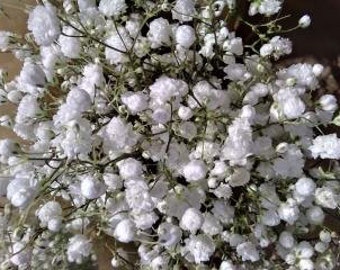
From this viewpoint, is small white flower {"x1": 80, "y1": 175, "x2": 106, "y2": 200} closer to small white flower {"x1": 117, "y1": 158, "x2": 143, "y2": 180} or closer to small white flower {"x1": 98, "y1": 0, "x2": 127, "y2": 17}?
small white flower {"x1": 117, "y1": 158, "x2": 143, "y2": 180}

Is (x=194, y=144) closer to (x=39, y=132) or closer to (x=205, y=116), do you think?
(x=205, y=116)

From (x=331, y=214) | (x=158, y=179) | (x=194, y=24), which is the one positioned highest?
(x=194, y=24)

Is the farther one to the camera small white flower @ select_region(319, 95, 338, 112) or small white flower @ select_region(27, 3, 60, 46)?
small white flower @ select_region(319, 95, 338, 112)

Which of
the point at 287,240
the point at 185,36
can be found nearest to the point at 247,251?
the point at 287,240

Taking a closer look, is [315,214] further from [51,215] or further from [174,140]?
[51,215]

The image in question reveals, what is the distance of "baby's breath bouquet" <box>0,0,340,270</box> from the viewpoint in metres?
0.67

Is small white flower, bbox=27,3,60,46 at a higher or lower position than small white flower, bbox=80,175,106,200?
higher

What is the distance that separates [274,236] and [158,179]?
0.60 ft

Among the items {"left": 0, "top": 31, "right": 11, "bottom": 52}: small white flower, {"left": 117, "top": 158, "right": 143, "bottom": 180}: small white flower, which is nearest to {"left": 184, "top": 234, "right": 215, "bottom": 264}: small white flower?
{"left": 117, "top": 158, "right": 143, "bottom": 180}: small white flower

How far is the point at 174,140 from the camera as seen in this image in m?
0.72

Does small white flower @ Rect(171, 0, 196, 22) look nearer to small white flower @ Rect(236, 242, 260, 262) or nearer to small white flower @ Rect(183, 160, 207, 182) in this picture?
small white flower @ Rect(183, 160, 207, 182)

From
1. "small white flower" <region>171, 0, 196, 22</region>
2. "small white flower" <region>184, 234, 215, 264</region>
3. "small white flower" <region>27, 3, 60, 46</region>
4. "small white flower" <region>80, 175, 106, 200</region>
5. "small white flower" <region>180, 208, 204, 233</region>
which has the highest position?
"small white flower" <region>27, 3, 60, 46</region>

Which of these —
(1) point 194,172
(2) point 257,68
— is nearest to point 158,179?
(1) point 194,172

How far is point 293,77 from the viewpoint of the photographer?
74 centimetres
